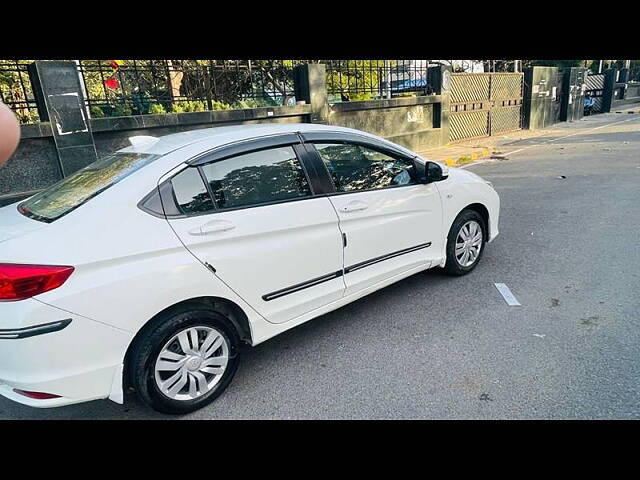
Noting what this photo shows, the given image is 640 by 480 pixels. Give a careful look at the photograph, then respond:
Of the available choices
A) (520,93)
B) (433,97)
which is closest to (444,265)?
(433,97)

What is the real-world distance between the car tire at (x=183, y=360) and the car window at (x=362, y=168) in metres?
1.35

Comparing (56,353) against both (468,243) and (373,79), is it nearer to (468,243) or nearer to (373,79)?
(468,243)

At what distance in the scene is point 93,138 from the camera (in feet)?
21.5

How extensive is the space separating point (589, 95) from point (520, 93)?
11823mm

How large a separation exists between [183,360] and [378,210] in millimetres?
1770

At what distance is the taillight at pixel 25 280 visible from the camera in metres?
1.92

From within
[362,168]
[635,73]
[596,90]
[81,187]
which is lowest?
[362,168]

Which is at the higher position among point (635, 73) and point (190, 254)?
point (635, 73)

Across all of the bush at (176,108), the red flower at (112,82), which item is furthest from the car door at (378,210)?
the red flower at (112,82)

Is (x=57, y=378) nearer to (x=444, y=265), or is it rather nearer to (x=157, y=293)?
(x=157, y=293)

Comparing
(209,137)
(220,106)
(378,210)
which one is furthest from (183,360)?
(220,106)

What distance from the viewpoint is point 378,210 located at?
3.22 meters

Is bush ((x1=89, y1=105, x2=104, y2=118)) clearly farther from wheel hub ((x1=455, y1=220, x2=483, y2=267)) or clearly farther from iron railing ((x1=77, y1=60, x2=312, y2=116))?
wheel hub ((x1=455, y1=220, x2=483, y2=267))

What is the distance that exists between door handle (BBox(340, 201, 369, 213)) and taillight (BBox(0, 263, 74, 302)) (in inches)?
71.5
